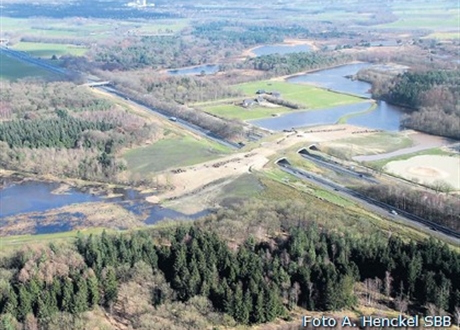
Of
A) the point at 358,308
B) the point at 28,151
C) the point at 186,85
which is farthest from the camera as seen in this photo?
the point at 186,85

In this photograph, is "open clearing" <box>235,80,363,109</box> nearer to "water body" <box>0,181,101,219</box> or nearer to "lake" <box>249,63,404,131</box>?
"lake" <box>249,63,404,131</box>

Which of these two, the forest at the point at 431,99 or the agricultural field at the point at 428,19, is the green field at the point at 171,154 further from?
the agricultural field at the point at 428,19

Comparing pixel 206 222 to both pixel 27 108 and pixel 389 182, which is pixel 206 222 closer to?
pixel 389 182

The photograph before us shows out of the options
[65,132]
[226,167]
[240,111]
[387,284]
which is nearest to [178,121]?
[240,111]

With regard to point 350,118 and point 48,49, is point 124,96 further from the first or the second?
point 48,49

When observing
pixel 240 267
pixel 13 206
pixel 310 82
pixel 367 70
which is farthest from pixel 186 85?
pixel 240 267

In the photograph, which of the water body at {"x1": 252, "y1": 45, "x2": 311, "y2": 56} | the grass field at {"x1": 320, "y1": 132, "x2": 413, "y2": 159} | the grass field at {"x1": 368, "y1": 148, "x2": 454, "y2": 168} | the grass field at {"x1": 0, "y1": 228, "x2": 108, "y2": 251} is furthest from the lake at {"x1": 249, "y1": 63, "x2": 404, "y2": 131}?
the water body at {"x1": 252, "y1": 45, "x2": 311, "y2": 56}

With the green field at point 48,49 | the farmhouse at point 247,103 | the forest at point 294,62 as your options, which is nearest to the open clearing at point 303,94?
the farmhouse at point 247,103
